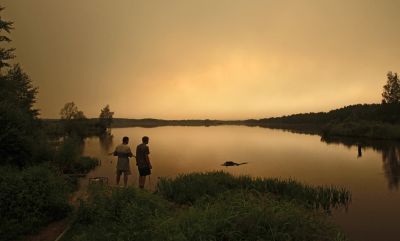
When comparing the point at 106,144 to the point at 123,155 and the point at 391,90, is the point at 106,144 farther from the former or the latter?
the point at 391,90

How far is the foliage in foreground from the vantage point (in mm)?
9234

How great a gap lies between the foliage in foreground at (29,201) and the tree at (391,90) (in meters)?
105

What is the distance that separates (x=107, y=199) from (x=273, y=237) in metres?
6.05

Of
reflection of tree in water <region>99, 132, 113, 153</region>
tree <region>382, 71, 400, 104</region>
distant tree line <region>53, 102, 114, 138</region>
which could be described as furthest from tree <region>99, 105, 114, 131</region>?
tree <region>382, 71, 400, 104</region>

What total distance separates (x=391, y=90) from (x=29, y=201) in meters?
107

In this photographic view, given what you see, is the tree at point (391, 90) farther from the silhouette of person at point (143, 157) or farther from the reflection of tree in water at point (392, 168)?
the silhouette of person at point (143, 157)

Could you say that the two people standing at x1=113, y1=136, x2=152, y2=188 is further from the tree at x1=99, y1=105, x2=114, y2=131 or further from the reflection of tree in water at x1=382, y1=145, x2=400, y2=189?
the tree at x1=99, y1=105, x2=114, y2=131

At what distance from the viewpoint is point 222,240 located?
24.0 feet

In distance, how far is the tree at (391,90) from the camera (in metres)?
91.9

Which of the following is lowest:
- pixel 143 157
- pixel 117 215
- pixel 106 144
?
pixel 106 144

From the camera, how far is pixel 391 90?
92875 mm

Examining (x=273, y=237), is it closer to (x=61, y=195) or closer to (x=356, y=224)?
(x=61, y=195)

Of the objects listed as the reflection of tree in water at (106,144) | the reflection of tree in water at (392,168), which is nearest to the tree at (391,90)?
the reflection of tree in water at (392,168)

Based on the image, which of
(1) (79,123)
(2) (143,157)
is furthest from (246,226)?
(1) (79,123)
